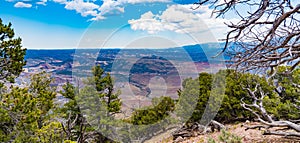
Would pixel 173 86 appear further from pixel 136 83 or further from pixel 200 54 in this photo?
pixel 200 54

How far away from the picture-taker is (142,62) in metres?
19.5

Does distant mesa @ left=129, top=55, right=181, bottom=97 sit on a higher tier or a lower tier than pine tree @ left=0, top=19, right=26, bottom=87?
lower

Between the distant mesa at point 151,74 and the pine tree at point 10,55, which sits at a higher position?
the pine tree at point 10,55

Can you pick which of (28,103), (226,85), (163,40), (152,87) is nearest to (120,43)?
(163,40)

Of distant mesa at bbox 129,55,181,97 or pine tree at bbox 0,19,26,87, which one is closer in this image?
pine tree at bbox 0,19,26,87

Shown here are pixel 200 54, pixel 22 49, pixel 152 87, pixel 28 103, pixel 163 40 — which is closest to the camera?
pixel 28 103

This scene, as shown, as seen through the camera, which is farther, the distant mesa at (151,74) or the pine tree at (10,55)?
the distant mesa at (151,74)

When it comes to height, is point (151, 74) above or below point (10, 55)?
below

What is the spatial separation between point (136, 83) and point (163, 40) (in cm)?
386

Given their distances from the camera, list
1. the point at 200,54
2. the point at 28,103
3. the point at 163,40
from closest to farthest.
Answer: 1. the point at 28,103
2. the point at 200,54
3. the point at 163,40

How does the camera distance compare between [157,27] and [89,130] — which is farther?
[157,27]

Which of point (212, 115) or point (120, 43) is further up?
point (120, 43)

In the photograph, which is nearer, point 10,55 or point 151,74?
point 10,55

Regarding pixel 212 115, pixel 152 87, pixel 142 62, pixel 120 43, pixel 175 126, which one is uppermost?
pixel 120 43
